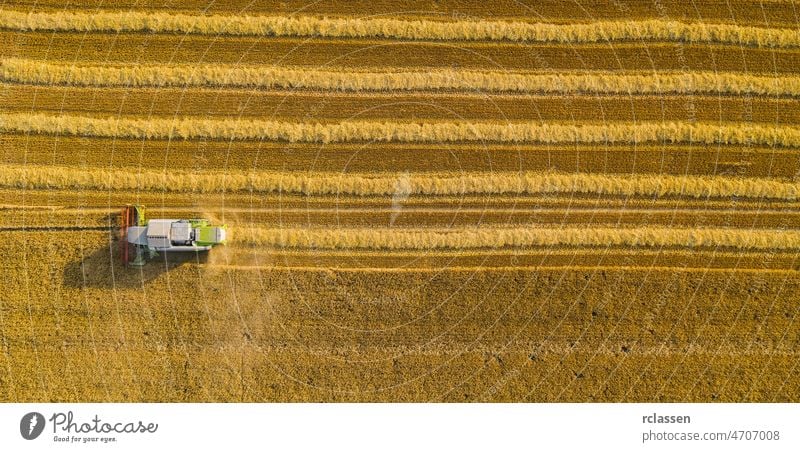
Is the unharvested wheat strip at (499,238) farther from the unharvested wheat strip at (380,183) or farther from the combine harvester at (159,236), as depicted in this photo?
the unharvested wheat strip at (380,183)

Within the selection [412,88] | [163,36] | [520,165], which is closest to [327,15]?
[412,88]

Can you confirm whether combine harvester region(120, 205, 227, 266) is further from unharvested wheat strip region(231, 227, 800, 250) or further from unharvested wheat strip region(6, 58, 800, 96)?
unharvested wheat strip region(6, 58, 800, 96)

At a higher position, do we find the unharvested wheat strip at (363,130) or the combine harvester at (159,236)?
the unharvested wheat strip at (363,130)

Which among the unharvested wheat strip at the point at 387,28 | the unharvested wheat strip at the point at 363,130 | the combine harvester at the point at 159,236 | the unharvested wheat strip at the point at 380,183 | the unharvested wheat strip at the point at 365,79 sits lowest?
the combine harvester at the point at 159,236

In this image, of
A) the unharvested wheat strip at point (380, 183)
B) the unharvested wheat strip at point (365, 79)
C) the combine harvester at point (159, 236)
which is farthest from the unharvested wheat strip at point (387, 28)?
the combine harvester at point (159, 236)

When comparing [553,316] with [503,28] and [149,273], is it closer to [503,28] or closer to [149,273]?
[503,28]
